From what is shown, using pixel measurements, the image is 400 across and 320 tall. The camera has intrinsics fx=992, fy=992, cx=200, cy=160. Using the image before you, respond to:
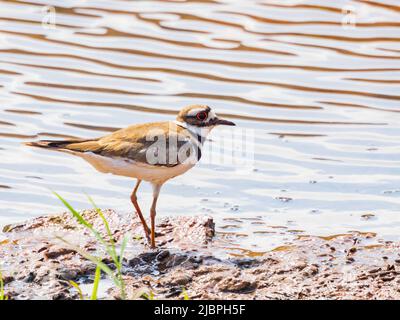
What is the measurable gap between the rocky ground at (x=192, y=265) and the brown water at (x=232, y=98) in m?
0.46

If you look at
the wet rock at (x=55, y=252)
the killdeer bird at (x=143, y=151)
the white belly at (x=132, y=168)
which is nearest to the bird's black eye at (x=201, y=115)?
the killdeer bird at (x=143, y=151)

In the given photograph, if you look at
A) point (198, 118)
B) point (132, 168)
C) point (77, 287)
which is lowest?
point (77, 287)

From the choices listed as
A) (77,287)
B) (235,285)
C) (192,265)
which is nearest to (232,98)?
(192,265)

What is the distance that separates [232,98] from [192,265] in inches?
181

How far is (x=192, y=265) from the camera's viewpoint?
711 cm

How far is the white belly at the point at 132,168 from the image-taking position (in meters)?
7.53

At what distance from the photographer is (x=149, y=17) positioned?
13.8 m

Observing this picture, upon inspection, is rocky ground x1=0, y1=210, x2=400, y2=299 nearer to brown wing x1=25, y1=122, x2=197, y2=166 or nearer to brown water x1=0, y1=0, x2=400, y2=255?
brown water x1=0, y1=0, x2=400, y2=255

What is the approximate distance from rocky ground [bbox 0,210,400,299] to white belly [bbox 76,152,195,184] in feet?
1.70

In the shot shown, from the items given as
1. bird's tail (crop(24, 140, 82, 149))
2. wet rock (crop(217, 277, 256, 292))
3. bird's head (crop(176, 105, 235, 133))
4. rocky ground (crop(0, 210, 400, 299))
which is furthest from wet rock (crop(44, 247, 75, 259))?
bird's head (crop(176, 105, 235, 133))

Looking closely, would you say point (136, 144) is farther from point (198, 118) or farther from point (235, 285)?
point (235, 285)
